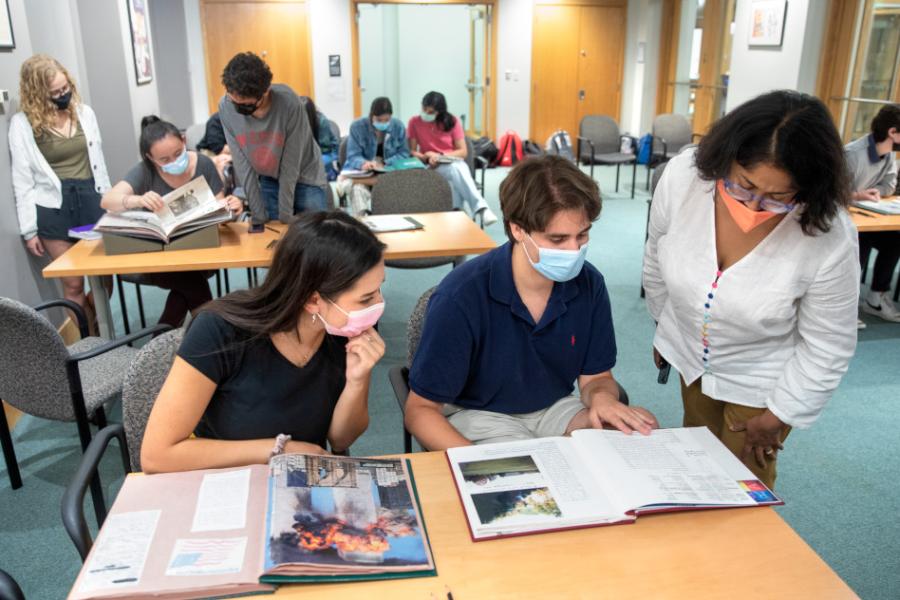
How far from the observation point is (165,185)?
10.7ft

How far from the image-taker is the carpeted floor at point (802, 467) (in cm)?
217

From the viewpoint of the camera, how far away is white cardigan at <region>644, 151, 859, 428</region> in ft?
5.04

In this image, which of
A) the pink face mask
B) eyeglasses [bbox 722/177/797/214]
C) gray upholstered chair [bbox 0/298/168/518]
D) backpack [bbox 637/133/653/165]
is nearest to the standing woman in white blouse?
eyeglasses [bbox 722/177/797/214]

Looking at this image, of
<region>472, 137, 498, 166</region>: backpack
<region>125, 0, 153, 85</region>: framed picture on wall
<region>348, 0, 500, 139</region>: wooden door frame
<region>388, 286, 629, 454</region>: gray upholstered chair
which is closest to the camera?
<region>388, 286, 629, 454</region>: gray upholstered chair

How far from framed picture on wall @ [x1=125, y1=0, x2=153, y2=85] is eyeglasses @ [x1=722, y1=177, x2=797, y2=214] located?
195 inches

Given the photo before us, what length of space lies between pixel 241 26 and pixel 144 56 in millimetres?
3227

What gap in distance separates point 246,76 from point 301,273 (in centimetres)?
180

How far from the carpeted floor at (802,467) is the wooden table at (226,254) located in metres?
0.67

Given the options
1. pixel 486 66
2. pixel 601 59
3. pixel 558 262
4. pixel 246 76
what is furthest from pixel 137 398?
pixel 601 59

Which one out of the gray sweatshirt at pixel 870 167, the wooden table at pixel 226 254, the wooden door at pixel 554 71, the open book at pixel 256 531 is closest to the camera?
the open book at pixel 256 531

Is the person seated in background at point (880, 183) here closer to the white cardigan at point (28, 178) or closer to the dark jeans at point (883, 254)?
the dark jeans at point (883, 254)

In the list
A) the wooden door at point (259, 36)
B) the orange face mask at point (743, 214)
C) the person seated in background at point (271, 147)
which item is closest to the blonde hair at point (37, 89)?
the person seated in background at point (271, 147)

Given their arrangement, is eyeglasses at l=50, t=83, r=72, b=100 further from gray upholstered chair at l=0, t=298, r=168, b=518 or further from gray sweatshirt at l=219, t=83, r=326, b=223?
gray upholstered chair at l=0, t=298, r=168, b=518

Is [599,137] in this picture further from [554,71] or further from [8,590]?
[8,590]
